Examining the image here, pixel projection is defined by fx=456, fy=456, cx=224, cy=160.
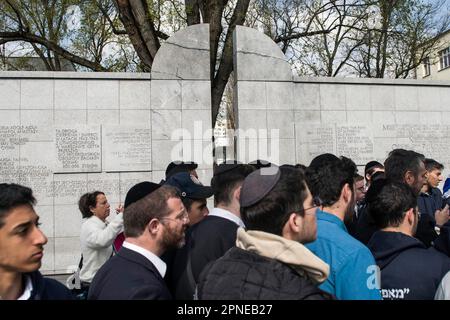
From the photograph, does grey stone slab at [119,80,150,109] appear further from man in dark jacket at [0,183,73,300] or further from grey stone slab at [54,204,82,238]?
man in dark jacket at [0,183,73,300]

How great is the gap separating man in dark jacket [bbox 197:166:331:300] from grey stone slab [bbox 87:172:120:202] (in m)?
7.83

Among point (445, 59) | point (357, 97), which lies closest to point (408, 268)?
point (357, 97)

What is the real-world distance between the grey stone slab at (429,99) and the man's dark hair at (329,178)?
29.7 feet

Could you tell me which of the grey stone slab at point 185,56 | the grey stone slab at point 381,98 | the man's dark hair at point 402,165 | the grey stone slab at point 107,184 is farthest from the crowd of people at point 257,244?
A: the grey stone slab at point 381,98

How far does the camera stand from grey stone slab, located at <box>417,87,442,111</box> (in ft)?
36.8

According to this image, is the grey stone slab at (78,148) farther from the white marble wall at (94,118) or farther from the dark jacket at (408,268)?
the dark jacket at (408,268)

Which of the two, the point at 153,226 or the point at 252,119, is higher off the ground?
the point at 252,119

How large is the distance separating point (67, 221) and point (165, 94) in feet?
11.2

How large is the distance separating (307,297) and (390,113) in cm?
1016

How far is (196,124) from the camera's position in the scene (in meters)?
10.1

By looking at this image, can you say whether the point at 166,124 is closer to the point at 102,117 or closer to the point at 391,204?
the point at 102,117

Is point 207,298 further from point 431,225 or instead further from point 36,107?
point 36,107

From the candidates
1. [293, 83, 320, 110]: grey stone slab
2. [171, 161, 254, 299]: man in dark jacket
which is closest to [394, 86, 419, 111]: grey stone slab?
[293, 83, 320, 110]: grey stone slab
